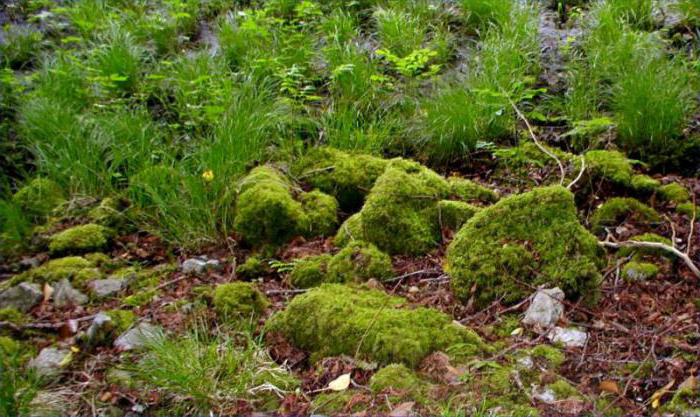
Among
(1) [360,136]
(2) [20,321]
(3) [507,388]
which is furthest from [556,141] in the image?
(2) [20,321]

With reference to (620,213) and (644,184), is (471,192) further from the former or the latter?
(644,184)

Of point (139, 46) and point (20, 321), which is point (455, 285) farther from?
point (139, 46)

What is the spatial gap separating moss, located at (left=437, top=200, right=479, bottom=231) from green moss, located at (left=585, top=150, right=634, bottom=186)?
1.00 meters

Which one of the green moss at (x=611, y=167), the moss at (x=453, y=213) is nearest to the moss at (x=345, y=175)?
the moss at (x=453, y=213)

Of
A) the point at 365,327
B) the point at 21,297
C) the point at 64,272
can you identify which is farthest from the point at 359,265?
the point at 21,297

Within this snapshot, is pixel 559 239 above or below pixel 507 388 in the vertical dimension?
above

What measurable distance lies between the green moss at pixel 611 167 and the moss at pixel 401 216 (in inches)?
44.5

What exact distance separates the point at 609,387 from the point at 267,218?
235 cm

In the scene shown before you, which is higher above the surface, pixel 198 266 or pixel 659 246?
pixel 659 246

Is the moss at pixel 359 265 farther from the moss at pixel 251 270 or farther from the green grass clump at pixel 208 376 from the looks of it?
the green grass clump at pixel 208 376

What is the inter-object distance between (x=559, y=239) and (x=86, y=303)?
268cm

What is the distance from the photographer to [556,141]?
15.1ft

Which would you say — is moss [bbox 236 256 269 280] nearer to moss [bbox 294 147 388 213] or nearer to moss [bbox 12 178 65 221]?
moss [bbox 294 147 388 213]

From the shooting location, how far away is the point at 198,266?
11.9 feet
